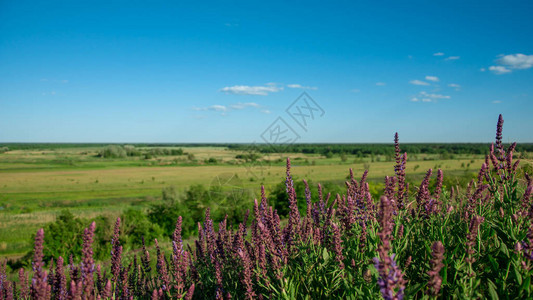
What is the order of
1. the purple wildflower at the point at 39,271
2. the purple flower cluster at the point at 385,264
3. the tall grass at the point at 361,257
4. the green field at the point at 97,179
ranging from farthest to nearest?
1. the green field at the point at 97,179
2. the tall grass at the point at 361,257
3. the purple wildflower at the point at 39,271
4. the purple flower cluster at the point at 385,264

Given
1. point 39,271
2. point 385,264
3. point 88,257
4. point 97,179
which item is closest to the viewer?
point 385,264

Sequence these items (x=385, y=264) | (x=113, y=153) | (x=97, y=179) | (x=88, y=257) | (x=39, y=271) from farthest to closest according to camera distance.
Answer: (x=113, y=153), (x=97, y=179), (x=88, y=257), (x=39, y=271), (x=385, y=264)

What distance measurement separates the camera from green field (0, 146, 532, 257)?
62.1 m

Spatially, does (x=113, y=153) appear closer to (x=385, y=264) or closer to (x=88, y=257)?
(x=88, y=257)

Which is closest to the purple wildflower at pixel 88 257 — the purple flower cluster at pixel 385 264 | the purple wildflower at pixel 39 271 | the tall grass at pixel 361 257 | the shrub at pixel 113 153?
the tall grass at pixel 361 257

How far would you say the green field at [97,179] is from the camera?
62.1m

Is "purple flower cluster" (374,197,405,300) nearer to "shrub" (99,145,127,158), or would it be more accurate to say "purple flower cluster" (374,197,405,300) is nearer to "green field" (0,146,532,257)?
"green field" (0,146,532,257)

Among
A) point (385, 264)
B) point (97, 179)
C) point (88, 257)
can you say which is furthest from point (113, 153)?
point (385, 264)

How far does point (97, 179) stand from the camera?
12369 centimetres

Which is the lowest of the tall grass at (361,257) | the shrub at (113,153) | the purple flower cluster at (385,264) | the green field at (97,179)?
the green field at (97,179)

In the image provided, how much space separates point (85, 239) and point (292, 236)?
2081mm

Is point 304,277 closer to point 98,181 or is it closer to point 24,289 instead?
point 24,289

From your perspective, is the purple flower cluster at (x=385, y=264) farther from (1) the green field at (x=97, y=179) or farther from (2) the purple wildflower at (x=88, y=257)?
(1) the green field at (x=97, y=179)

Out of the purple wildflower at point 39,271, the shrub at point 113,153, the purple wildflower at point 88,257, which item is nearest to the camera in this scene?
the purple wildflower at point 39,271
